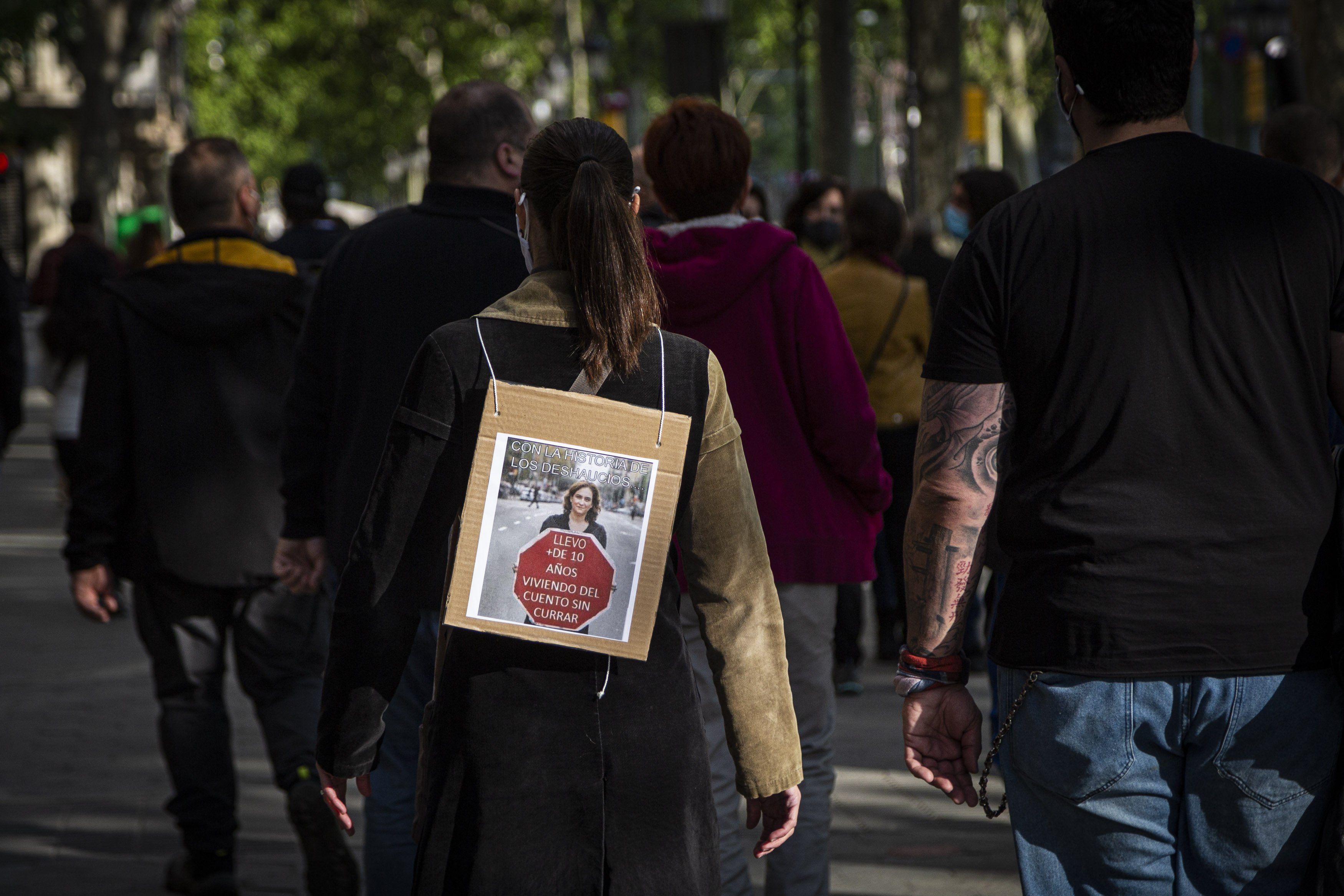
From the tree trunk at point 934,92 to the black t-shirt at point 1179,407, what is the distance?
1810 cm

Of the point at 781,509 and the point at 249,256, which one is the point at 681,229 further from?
the point at 249,256

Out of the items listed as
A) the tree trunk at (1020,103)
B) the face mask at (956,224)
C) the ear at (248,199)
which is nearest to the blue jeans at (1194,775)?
the ear at (248,199)

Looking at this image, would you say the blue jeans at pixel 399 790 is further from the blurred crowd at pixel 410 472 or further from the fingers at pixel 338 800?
the fingers at pixel 338 800

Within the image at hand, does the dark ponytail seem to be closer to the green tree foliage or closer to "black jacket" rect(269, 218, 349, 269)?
"black jacket" rect(269, 218, 349, 269)

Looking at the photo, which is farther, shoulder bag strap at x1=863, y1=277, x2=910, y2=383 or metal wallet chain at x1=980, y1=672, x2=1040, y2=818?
shoulder bag strap at x1=863, y1=277, x2=910, y2=383

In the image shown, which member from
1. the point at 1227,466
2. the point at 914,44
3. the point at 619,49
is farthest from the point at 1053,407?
the point at 619,49

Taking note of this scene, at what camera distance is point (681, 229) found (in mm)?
4211

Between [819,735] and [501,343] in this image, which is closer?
[501,343]

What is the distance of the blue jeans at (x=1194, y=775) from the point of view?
238 cm

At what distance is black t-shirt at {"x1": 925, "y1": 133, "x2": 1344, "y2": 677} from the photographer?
2.39 metres

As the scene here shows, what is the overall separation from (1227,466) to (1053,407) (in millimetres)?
260

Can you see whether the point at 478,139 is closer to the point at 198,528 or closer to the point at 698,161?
the point at 698,161

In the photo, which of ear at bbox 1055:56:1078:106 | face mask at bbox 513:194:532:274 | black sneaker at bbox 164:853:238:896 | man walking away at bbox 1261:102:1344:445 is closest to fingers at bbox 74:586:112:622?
black sneaker at bbox 164:853:238:896

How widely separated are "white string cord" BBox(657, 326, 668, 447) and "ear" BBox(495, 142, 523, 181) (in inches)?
56.0
